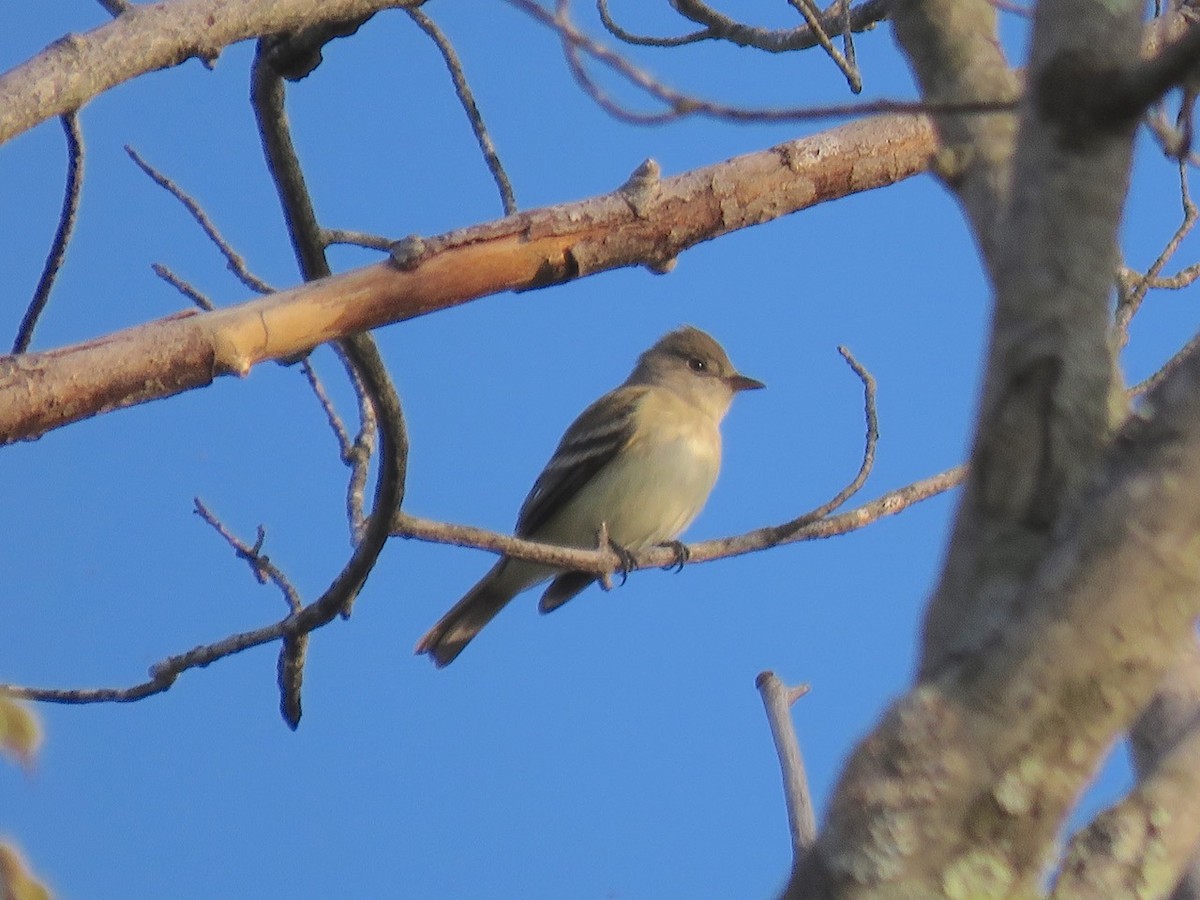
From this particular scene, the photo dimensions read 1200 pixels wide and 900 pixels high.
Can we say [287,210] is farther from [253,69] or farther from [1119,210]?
[1119,210]

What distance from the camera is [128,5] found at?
4359 mm

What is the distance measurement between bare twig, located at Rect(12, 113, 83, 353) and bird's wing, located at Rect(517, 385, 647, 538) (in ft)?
15.2

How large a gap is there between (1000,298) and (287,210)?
8.21ft

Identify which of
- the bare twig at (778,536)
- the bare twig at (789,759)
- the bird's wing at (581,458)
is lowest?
the bare twig at (789,759)

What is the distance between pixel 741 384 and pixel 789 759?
6.69m

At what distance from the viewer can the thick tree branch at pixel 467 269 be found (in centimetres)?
358

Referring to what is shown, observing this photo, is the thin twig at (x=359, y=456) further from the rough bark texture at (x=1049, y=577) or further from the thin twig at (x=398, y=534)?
the rough bark texture at (x=1049, y=577)

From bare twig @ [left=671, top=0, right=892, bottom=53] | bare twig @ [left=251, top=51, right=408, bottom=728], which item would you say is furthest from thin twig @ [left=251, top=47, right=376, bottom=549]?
bare twig @ [left=671, top=0, right=892, bottom=53]

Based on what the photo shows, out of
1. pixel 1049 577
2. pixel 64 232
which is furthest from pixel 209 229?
pixel 1049 577

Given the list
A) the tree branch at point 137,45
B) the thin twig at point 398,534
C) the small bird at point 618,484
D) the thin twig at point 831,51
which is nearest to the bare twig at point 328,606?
the thin twig at point 398,534

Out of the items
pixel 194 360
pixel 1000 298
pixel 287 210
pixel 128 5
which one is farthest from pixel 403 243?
pixel 1000 298

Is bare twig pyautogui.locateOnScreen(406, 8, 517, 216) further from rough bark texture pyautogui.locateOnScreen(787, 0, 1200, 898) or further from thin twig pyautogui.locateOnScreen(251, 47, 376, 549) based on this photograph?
rough bark texture pyautogui.locateOnScreen(787, 0, 1200, 898)

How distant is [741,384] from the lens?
971 centimetres

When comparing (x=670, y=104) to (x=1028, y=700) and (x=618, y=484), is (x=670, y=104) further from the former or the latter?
(x=618, y=484)
